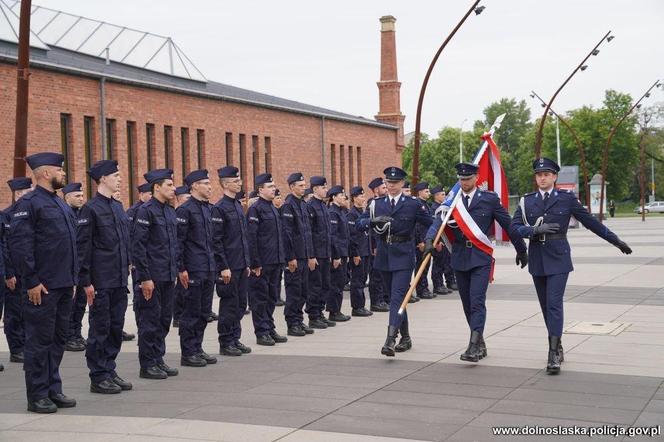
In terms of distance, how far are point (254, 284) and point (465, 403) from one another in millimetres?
4425

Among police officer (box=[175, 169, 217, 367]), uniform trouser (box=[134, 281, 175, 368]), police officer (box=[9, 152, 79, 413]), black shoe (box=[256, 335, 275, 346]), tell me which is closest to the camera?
police officer (box=[9, 152, 79, 413])

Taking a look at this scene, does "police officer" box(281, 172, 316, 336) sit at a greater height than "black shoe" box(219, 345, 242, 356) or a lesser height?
greater

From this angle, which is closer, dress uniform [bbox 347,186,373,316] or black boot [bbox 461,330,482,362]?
black boot [bbox 461,330,482,362]

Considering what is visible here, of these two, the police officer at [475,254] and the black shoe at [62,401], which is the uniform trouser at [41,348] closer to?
the black shoe at [62,401]

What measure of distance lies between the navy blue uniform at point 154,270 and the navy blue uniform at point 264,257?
1.92 meters

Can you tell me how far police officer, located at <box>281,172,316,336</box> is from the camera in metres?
12.2

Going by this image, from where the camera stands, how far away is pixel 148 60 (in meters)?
35.7

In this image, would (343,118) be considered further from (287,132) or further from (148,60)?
(148,60)

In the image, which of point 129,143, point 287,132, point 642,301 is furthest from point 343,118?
point 642,301

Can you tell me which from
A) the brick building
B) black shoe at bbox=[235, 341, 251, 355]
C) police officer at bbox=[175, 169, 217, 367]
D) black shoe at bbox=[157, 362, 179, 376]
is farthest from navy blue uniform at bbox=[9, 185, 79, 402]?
the brick building

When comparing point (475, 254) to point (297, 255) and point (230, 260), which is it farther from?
point (297, 255)

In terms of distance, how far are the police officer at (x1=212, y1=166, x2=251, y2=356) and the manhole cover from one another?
4.13m

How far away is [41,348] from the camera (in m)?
7.85

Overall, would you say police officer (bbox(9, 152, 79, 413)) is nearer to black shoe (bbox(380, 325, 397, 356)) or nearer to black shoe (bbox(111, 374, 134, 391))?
black shoe (bbox(111, 374, 134, 391))
